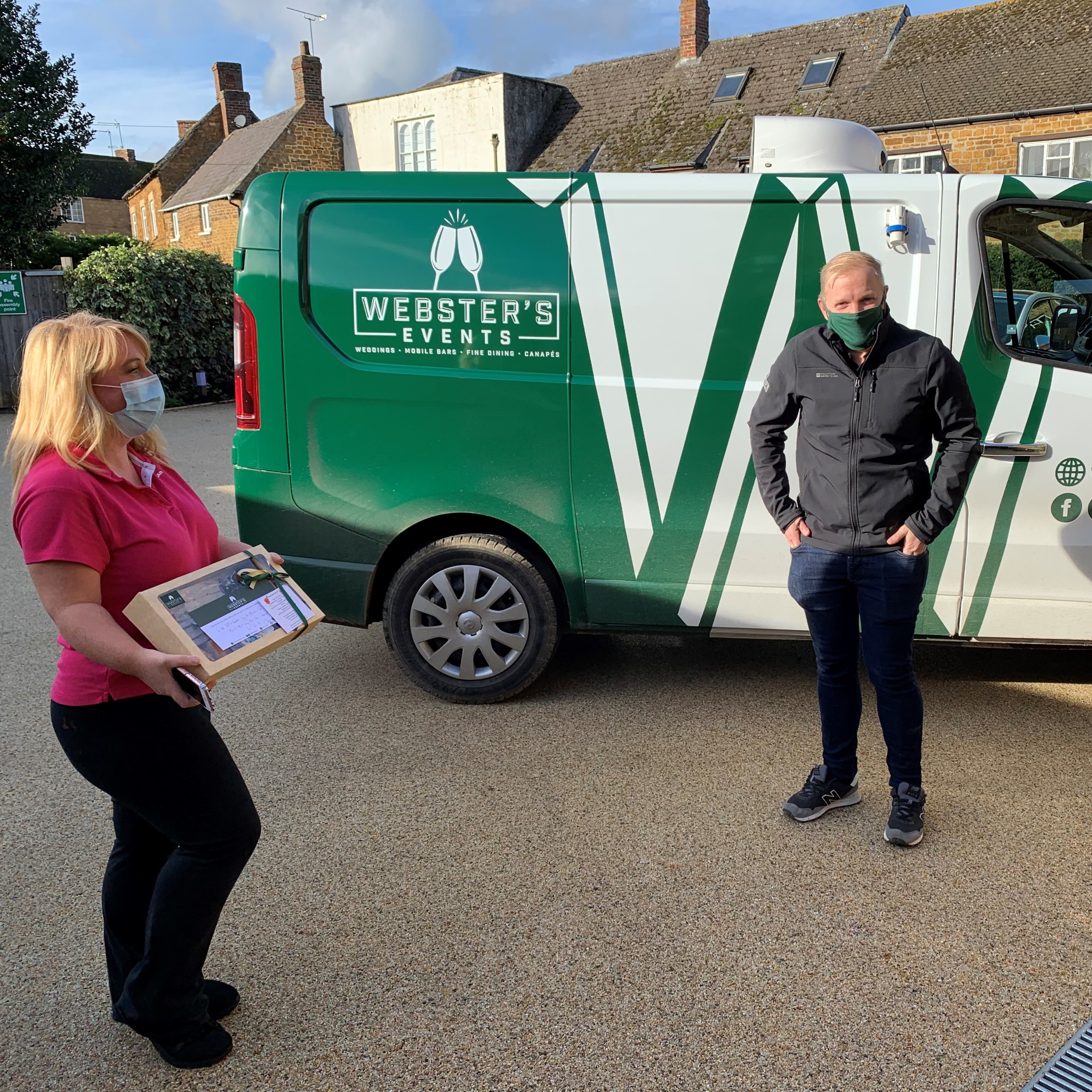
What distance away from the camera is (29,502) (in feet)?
6.63

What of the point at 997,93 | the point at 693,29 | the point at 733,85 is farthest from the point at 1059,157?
the point at 693,29

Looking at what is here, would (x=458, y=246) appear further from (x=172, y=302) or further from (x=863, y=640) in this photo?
(x=172, y=302)

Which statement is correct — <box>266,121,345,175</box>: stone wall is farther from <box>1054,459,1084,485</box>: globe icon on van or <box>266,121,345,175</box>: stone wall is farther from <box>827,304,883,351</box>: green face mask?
<box>827,304,883,351</box>: green face mask

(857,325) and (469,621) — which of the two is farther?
(469,621)

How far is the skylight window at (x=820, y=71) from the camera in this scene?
24641 millimetres

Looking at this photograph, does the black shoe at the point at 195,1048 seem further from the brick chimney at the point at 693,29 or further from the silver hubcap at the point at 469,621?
the brick chimney at the point at 693,29

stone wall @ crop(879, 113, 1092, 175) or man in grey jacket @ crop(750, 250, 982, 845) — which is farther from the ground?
stone wall @ crop(879, 113, 1092, 175)

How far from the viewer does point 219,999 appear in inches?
100.0

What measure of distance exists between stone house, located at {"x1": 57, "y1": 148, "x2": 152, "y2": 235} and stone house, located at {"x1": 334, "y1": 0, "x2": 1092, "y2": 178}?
2836 cm

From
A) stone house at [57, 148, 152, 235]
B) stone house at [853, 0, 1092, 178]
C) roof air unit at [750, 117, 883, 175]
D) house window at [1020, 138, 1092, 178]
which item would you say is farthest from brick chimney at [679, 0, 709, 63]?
stone house at [57, 148, 152, 235]

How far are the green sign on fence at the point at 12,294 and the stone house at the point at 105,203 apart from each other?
134 feet

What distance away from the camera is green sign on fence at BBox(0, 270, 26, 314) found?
51.0 feet

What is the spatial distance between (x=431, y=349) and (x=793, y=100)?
949 inches

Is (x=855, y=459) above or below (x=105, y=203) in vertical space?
below
